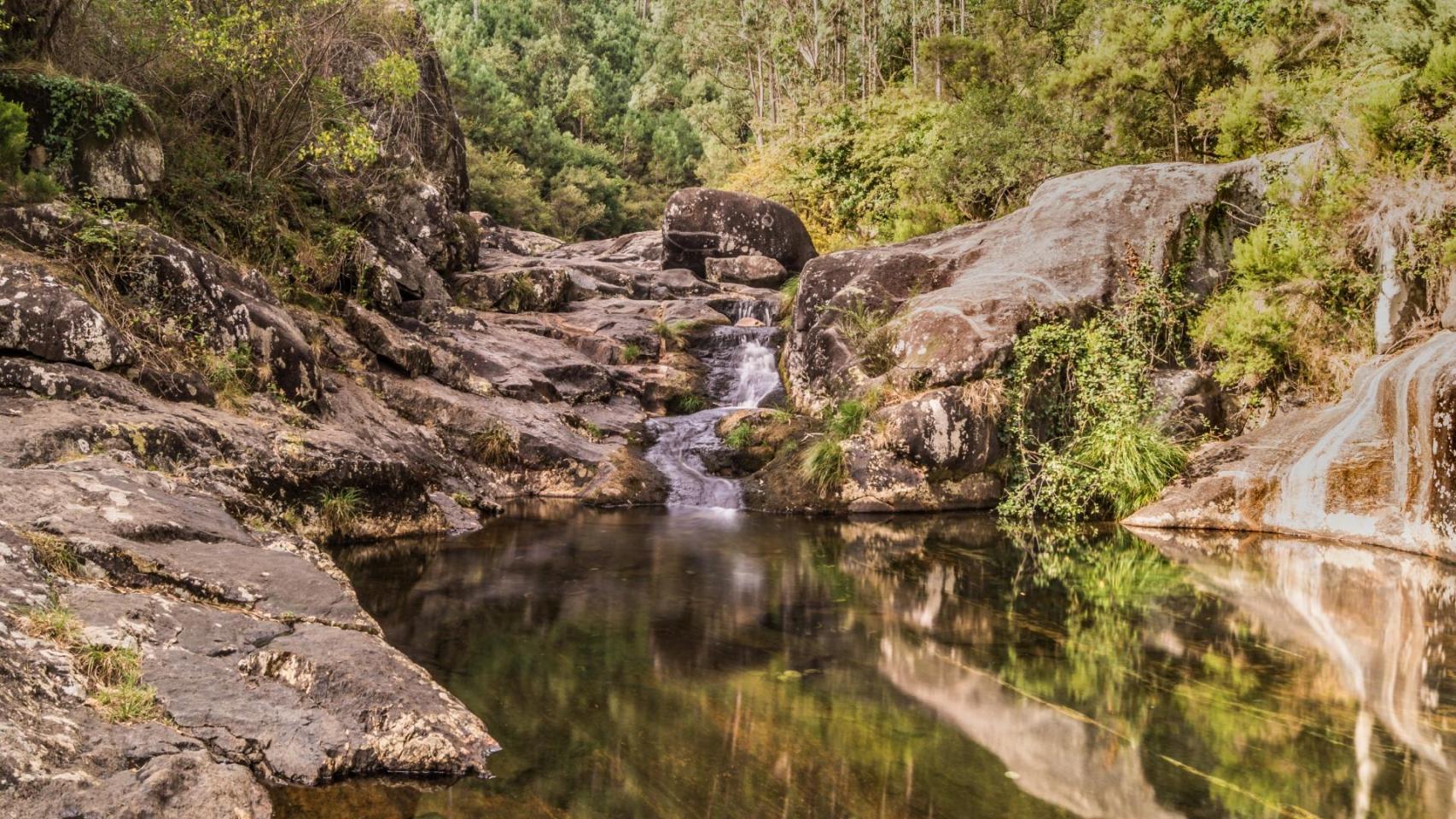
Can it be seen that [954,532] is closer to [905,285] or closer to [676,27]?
[905,285]

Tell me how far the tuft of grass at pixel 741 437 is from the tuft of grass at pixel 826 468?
1549mm

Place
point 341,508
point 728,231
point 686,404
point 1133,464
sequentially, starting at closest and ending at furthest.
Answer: point 341,508 → point 1133,464 → point 686,404 → point 728,231

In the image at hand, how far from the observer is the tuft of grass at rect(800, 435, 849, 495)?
11820 millimetres

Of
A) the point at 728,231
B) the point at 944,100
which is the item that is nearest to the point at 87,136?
the point at 728,231

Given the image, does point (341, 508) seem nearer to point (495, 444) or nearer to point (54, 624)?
point (495, 444)

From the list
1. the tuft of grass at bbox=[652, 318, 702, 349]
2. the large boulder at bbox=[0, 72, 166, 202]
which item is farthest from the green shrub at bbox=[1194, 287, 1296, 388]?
the large boulder at bbox=[0, 72, 166, 202]

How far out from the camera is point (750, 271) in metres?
22.2

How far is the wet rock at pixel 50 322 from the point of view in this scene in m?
7.48

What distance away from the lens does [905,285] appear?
14.5 m

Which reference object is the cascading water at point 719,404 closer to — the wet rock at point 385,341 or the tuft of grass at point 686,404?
the tuft of grass at point 686,404

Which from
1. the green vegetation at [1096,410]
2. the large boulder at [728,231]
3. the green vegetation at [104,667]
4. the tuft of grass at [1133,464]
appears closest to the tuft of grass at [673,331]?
the large boulder at [728,231]

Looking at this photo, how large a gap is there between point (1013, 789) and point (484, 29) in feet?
162

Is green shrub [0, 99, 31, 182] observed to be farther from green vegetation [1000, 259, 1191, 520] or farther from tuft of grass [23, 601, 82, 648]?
green vegetation [1000, 259, 1191, 520]

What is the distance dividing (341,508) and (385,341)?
14.4 ft
